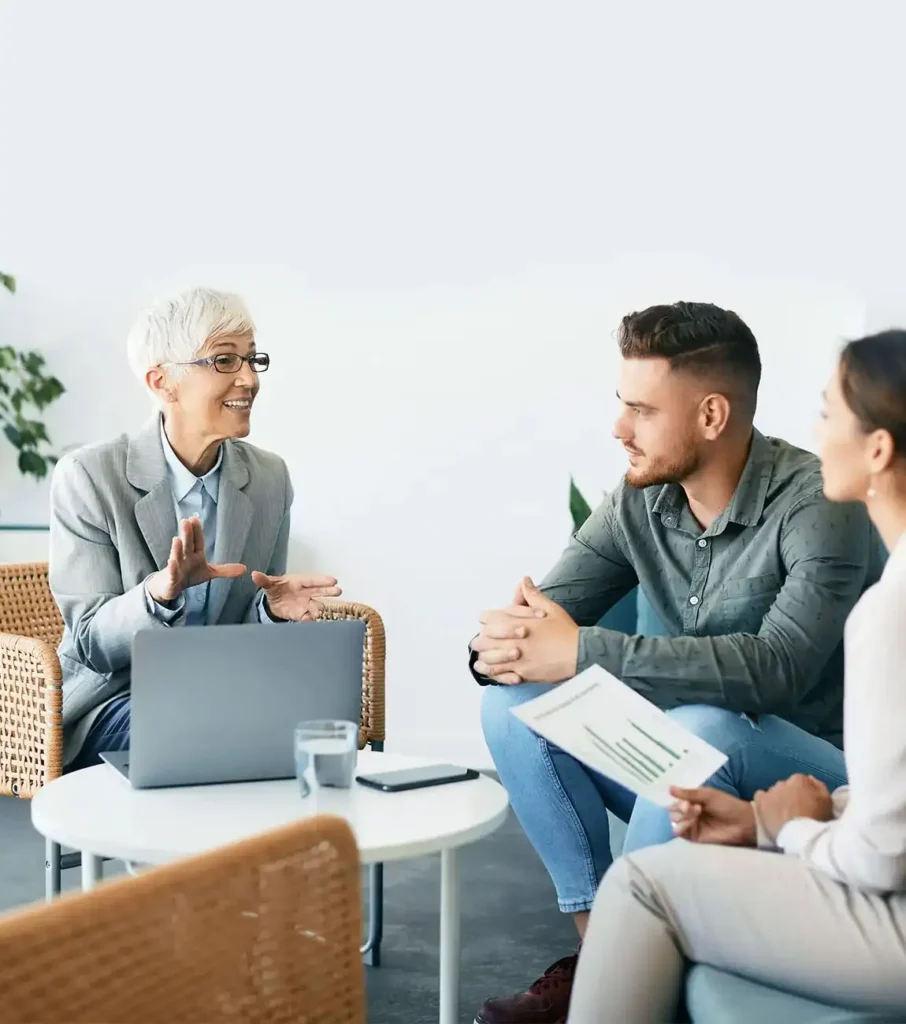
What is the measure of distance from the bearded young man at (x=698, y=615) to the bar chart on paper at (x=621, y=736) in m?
0.25

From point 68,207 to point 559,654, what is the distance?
2459 millimetres

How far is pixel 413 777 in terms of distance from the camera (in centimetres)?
182

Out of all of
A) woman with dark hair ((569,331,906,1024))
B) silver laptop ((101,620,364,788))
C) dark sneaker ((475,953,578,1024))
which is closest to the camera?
woman with dark hair ((569,331,906,1024))

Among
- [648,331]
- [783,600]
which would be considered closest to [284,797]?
[783,600]

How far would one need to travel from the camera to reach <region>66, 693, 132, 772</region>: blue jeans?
2223mm

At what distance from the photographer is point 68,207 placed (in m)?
3.80

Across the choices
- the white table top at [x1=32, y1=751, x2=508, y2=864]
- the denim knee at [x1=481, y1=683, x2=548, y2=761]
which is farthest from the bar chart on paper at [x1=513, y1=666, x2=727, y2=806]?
the denim knee at [x1=481, y1=683, x2=548, y2=761]

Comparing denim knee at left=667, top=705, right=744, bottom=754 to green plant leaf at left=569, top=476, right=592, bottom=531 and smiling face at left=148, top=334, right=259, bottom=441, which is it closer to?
smiling face at left=148, top=334, right=259, bottom=441

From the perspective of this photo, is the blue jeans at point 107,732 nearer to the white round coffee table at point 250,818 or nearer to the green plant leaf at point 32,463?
the white round coffee table at point 250,818

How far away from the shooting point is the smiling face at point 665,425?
2.13m

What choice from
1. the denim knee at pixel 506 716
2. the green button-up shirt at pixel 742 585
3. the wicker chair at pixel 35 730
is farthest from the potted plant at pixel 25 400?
the denim knee at pixel 506 716

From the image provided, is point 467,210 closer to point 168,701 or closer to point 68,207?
point 68,207

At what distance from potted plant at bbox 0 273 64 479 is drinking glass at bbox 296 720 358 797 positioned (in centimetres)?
230

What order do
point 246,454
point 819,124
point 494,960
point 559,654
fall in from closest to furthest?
point 559,654 < point 494,960 < point 246,454 < point 819,124
